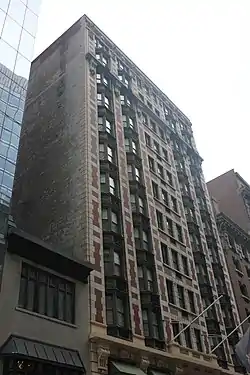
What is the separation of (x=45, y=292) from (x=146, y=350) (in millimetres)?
7865

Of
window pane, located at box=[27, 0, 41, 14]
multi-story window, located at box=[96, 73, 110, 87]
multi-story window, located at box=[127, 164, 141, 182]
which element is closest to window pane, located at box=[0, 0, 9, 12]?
window pane, located at box=[27, 0, 41, 14]

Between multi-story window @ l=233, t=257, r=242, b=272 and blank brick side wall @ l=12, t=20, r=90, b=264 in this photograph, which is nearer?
blank brick side wall @ l=12, t=20, r=90, b=264

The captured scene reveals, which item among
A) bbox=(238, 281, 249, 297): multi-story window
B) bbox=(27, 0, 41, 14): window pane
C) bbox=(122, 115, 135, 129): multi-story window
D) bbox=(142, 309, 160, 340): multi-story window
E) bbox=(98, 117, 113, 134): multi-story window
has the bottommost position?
bbox=(142, 309, 160, 340): multi-story window

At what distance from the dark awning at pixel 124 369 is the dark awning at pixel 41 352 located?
235 cm

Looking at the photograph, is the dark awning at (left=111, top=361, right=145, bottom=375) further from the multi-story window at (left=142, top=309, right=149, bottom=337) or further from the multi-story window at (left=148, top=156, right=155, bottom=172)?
the multi-story window at (left=148, top=156, right=155, bottom=172)

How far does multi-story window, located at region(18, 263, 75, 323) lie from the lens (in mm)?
21875

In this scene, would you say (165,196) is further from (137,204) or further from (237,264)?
(237,264)

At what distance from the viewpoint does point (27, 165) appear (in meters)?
38.0

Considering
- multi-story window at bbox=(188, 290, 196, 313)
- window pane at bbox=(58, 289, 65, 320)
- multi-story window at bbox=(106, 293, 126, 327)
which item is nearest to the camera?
window pane at bbox=(58, 289, 65, 320)

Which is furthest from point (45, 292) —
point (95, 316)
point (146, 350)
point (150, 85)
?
point (150, 85)

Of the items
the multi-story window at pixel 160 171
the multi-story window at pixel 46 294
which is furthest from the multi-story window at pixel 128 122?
the multi-story window at pixel 46 294

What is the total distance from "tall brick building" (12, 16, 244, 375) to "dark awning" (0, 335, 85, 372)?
1641mm

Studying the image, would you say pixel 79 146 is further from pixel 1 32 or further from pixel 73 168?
pixel 1 32

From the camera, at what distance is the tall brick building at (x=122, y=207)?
88.9 ft
